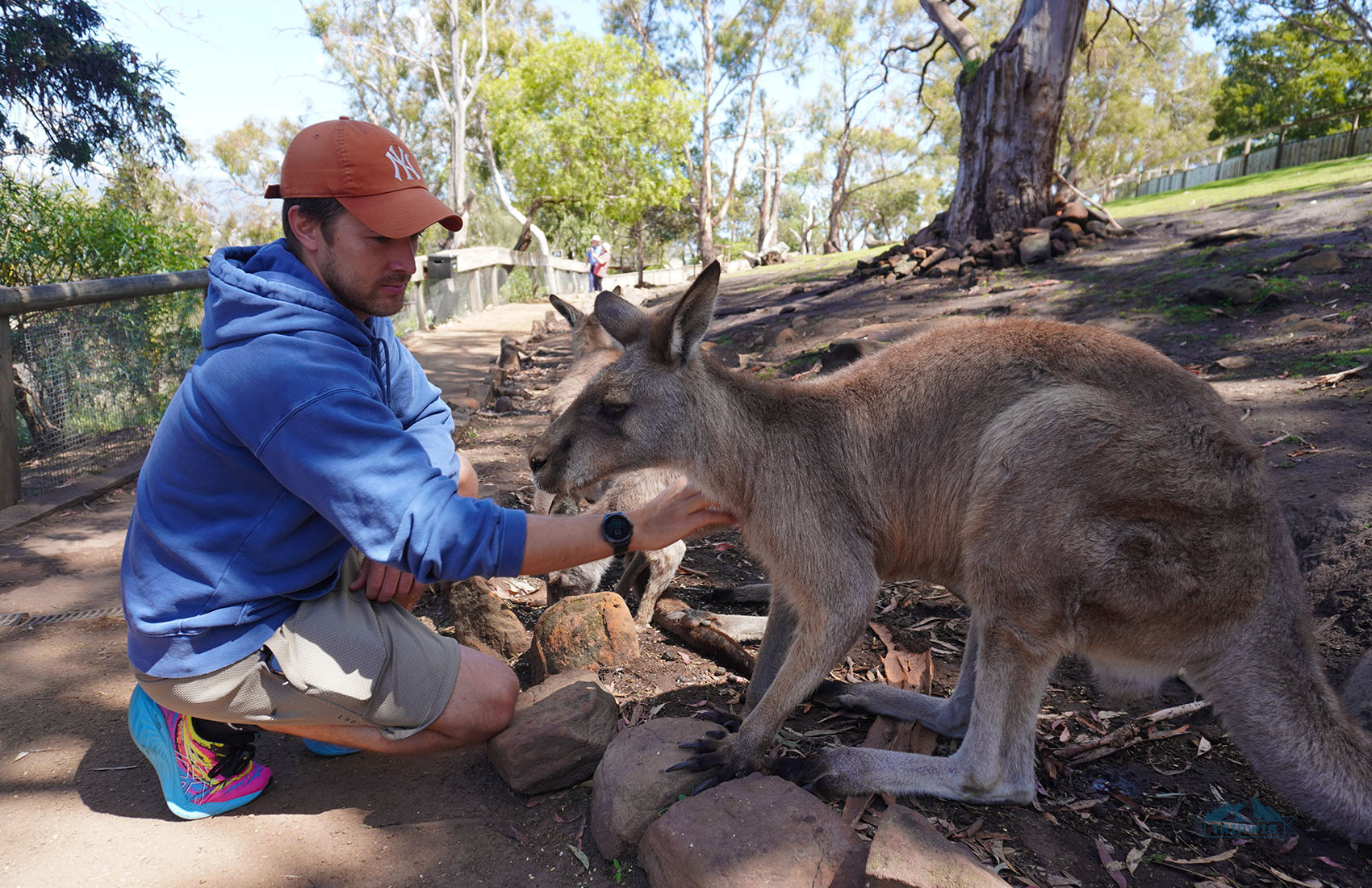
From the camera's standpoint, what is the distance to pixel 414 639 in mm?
3082

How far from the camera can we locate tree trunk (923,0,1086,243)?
1209 centimetres

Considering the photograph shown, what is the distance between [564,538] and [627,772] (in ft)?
2.66

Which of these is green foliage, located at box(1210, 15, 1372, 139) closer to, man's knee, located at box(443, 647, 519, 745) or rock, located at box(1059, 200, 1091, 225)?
rock, located at box(1059, 200, 1091, 225)

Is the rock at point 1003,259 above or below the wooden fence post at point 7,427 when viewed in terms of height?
above

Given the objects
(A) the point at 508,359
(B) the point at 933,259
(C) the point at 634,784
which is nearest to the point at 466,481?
(C) the point at 634,784

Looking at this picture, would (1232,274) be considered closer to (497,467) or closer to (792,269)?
(497,467)

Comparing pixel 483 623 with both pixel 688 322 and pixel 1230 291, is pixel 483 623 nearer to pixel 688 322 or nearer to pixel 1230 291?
pixel 688 322

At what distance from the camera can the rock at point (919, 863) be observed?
215cm

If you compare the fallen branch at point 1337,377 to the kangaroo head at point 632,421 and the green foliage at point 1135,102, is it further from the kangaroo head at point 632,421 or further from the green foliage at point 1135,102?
the green foliage at point 1135,102

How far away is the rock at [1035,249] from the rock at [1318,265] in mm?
3330

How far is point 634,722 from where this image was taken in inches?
136

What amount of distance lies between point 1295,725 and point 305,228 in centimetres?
355

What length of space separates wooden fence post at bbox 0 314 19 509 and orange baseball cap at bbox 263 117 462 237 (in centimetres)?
456

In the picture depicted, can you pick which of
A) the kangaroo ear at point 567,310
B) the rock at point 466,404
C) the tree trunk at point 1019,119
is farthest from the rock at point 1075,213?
the rock at point 466,404
